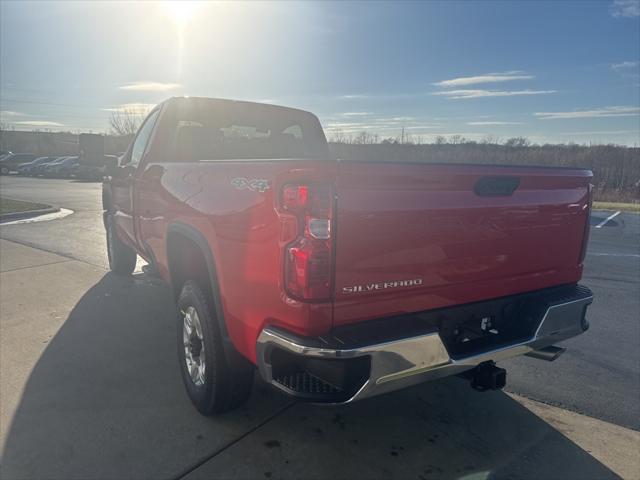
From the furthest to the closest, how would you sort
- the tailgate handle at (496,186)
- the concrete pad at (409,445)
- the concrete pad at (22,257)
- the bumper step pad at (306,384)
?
the concrete pad at (22,257) → the concrete pad at (409,445) → the tailgate handle at (496,186) → the bumper step pad at (306,384)

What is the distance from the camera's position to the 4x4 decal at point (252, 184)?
2229mm

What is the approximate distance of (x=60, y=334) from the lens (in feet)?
14.3

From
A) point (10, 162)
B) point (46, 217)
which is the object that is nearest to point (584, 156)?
point (46, 217)

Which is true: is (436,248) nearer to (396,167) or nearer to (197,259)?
(396,167)

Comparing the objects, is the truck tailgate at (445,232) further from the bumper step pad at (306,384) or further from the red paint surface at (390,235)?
the bumper step pad at (306,384)

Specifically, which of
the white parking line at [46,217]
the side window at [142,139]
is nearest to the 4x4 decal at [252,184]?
the side window at [142,139]

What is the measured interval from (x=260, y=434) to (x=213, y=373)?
1.56 feet

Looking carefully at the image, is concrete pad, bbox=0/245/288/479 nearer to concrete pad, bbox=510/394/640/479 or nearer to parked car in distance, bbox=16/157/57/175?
concrete pad, bbox=510/394/640/479

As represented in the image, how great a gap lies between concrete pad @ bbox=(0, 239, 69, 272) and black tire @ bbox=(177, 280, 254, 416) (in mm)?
4905

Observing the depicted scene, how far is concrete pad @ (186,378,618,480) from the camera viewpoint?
259 centimetres

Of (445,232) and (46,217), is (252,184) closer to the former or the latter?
(445,232)

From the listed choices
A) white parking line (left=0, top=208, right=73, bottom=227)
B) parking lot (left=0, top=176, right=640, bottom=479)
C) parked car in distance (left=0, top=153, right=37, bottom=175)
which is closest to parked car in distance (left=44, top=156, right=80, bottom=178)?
parked car in distance (left=0, top=153, right=37, bottom=175)

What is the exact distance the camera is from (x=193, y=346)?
10.5 ft

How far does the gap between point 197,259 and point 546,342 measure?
2248 mm
